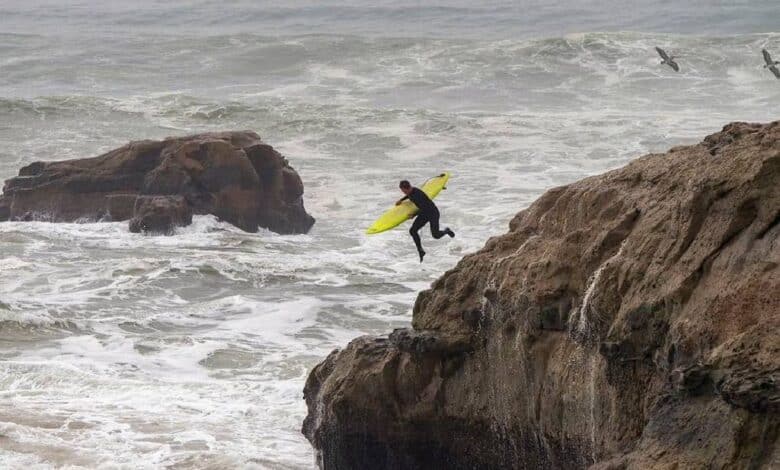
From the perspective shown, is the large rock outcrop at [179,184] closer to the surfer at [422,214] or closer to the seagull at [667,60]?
the seagull at [667,60]

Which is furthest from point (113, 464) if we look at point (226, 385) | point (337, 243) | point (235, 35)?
point (235, 35)

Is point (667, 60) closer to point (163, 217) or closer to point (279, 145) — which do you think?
point (163, 217)

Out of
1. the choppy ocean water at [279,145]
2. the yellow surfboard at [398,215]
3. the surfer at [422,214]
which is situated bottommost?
the choppy ocean water at [279,145]

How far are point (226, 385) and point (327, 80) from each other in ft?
104

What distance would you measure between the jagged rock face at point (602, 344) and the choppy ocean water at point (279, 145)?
64.6 inches

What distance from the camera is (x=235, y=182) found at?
23.9 metres

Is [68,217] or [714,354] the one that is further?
[68,217]

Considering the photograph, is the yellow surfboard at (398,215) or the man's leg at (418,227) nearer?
the man's leg at (418,227)

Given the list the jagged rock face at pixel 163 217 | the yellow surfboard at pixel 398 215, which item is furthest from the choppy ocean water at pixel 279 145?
the yellow surfboard at pixel 398 215

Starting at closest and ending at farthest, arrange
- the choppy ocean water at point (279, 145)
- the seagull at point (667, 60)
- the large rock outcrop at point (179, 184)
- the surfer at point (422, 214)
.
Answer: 1. the choppy ocean water at point (279, 145)
2. the surfer at point (422, 214)
3. the seagull at point (667, 60)
4. the large rock outcrop at point (179, 184)

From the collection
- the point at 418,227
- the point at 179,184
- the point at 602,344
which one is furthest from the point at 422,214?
the point at 179,184

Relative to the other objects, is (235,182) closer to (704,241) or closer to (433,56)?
(704,241)

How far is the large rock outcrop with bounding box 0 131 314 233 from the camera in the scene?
77.8 ft

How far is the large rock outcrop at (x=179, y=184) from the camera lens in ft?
77.8
